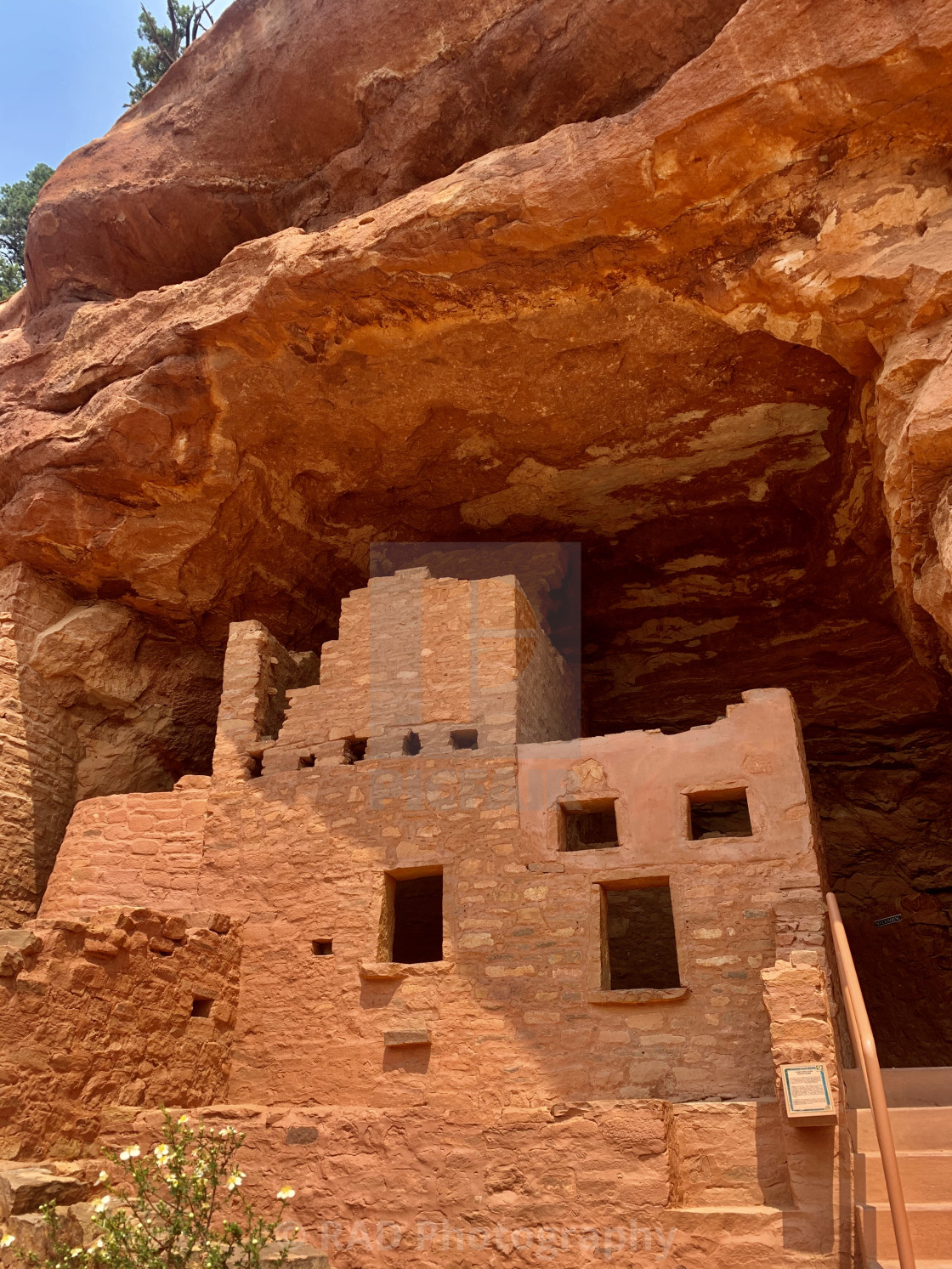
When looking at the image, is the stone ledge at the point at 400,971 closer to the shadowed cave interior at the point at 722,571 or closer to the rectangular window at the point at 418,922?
the rectangular window at the point at 418,922

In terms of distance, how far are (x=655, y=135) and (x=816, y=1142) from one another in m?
7.07

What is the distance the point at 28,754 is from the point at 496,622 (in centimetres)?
508

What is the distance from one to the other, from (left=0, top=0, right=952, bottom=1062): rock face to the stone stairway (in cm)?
364

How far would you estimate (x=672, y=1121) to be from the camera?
6.29 metres

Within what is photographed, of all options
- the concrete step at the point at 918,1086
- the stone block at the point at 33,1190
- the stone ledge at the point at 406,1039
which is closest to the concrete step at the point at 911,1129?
the concrete step at the point at 918,1086

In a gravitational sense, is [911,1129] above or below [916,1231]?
above

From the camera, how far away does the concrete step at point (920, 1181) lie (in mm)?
5754

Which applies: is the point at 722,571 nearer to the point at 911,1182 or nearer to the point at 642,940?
the point at 642,940

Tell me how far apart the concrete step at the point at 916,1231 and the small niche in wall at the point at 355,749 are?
17.5 ft

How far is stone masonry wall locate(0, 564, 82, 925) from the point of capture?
10.3m

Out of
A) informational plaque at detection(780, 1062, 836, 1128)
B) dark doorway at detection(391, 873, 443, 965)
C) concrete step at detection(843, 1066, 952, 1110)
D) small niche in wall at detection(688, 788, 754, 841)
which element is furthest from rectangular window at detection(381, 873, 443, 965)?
informational plaque at detection(780, 1062, 836, 1128)

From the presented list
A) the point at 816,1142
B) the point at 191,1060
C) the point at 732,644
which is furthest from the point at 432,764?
the point at 732,644

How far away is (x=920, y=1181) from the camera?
581 cm

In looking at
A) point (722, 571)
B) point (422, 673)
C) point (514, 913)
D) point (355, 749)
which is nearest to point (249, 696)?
point (355, 749)
